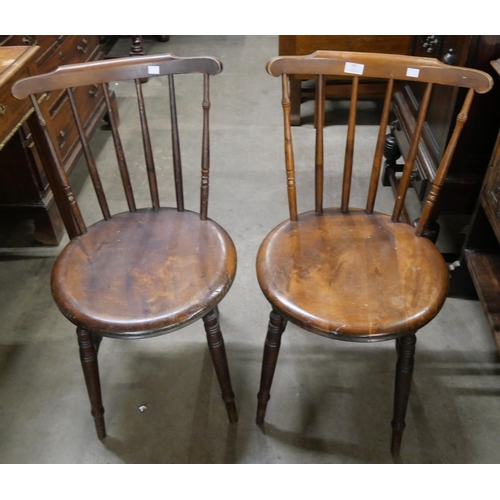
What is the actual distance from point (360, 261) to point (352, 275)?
52mm

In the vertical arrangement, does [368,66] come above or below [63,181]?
above

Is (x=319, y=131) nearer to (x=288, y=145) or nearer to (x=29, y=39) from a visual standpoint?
(x=288, y=145)

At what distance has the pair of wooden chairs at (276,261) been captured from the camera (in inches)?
38.4

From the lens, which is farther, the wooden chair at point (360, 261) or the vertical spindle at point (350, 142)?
the vertical spindle at point (350, 142)

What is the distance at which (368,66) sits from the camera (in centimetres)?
104

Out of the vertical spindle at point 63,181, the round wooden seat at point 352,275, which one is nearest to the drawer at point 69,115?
the vertical spindle at point 63,181

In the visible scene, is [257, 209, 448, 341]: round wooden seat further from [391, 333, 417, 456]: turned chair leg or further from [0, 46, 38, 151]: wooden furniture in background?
[0, 46, 38, 151]: wooden furniture in background

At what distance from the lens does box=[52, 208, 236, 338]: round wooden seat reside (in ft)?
3.22

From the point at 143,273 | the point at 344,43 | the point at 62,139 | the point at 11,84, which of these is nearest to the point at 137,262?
the point at 143,273

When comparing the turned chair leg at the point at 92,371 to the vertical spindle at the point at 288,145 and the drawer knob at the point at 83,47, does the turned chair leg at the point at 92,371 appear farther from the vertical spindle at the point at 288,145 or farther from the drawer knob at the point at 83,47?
the drawer knob at the point at 83,47

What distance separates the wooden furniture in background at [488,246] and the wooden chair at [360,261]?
0.89ft

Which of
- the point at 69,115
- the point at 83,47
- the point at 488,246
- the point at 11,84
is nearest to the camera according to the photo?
the point at 11,84

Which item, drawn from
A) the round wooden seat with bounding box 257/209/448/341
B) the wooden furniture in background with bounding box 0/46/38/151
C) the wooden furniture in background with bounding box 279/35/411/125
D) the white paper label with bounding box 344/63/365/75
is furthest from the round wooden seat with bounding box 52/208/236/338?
the wooden furniture in background with bounding box 279/35/411/125

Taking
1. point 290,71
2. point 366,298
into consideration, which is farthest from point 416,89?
point 366,298
